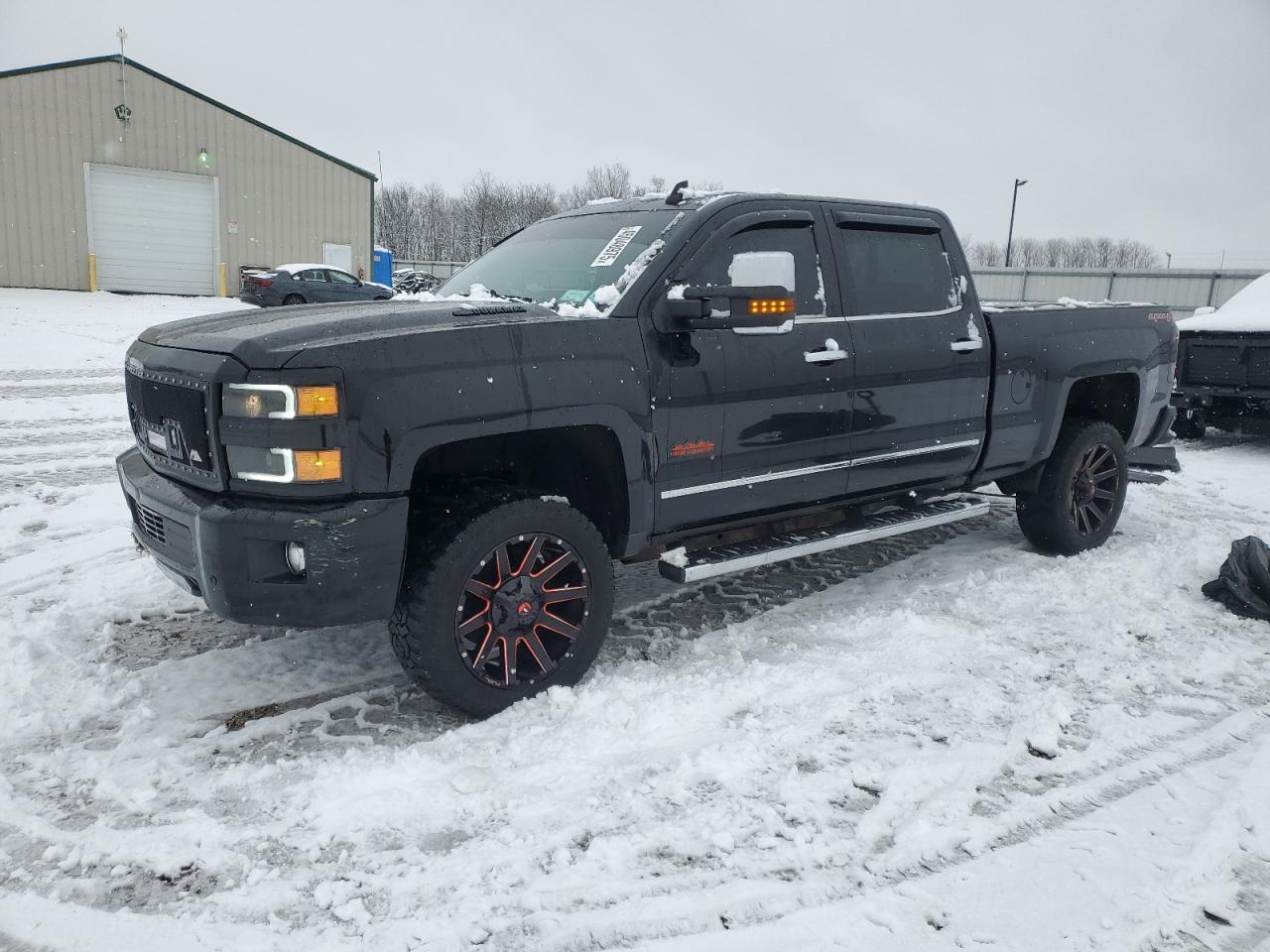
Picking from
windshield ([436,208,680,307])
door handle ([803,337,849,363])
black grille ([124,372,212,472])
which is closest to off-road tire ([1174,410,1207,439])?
door handle ([803,337,849,363])

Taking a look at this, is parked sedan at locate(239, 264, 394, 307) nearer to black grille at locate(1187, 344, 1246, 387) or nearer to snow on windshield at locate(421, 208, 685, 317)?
black grille at locate(1187, 344, 1246, 387)

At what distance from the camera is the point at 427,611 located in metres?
3.17

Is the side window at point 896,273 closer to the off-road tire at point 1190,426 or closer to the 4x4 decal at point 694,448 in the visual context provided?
the 4x4 decal at point 694,448

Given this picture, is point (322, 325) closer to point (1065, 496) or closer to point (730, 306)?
point (730, 306)

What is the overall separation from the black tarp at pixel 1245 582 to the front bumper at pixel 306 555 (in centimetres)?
424

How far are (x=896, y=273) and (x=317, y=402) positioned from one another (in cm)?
298

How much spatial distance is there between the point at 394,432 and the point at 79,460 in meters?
5.61

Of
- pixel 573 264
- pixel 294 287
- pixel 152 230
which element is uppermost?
pixel 152 230

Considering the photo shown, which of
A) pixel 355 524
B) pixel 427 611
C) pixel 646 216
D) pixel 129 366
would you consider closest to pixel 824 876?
pixel 427 611

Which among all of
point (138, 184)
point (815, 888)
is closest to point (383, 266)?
point (138, 184)

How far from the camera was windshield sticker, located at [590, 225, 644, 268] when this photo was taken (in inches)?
154

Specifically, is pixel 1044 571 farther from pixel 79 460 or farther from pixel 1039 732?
pixel 79 460

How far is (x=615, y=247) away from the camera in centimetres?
397

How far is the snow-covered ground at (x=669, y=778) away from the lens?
7.85 feet
